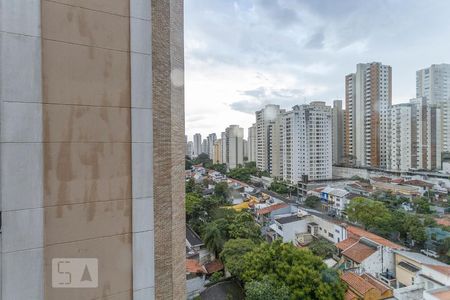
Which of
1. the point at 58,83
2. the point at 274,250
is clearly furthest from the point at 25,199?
the point at 274,250

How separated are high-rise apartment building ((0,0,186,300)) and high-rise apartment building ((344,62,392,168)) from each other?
53.5 meters

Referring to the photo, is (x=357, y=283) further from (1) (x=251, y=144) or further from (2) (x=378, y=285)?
(1) (x=251, y=144)

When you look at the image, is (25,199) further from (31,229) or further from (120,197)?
(120,197)

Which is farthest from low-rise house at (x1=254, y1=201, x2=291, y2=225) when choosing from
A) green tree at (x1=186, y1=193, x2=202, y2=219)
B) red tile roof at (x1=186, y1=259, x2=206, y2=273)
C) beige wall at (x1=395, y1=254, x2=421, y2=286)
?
beige wall at (x1=395, y1=254, x2=421, y2=286)

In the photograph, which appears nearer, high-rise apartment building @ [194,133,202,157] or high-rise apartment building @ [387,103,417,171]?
high-rise apartment building @ [387,103,417,171]

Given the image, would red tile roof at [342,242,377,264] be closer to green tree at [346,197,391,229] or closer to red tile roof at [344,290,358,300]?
red tile roof at [344,290,358,300]

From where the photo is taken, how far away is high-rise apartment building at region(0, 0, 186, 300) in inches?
114

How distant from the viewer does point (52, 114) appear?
3078 millimetres

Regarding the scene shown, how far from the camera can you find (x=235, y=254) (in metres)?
13.2

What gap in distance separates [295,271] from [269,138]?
140ft

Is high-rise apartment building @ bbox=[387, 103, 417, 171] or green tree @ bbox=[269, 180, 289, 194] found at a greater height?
high-rise apartment building @ bbox=[387, 103, 417, 171]

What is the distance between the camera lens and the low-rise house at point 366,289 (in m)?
10.2

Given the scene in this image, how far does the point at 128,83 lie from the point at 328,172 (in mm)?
42979

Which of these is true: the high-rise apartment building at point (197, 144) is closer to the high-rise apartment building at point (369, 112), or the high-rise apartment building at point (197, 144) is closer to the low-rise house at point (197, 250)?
the high-rise apartment building at point (369, 112)
